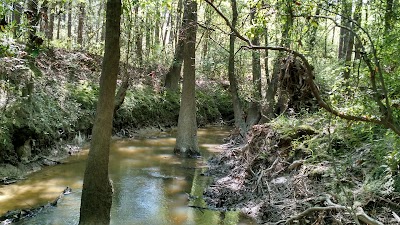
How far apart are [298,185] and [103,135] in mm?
3753

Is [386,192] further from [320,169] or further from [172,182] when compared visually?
[172,182]

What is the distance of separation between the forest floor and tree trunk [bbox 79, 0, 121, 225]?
301 cm

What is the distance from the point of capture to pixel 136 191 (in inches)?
375

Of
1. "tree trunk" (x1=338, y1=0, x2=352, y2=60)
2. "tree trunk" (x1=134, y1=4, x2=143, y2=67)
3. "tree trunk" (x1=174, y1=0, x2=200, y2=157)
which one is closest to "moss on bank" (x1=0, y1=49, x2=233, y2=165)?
"tree trunk" (x1=134, y1=4, x2=143, y2=67)

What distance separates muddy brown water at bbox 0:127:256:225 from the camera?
303 inches

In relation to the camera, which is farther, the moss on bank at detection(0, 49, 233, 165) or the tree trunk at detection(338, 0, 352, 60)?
the moss on bank at detection(0, 49, 233, 165)

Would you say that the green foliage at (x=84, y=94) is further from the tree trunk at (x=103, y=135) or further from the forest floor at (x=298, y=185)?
the tree trunk at (x=103, y=135)

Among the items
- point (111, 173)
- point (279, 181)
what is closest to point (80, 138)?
point (111, 173)

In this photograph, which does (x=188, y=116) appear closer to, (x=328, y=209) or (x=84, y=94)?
(x=84, y=94)

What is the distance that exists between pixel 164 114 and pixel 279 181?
1251cm

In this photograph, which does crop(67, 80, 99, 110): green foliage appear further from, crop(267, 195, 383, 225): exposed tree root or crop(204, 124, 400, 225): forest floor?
crop(267, 195, 383, 225): exposed tree root

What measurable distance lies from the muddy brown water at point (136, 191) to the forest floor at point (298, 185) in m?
0.57

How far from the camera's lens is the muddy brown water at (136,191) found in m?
7.70

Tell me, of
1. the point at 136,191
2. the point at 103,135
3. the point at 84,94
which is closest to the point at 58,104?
the point at 84,94
